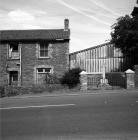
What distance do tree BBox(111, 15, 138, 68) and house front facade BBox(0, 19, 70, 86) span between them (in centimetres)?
507

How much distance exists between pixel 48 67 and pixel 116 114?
1720 centimetres

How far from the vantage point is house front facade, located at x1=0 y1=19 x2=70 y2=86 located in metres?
26.4

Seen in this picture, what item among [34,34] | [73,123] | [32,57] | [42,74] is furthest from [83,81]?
[73,123]

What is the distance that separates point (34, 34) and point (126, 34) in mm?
9866

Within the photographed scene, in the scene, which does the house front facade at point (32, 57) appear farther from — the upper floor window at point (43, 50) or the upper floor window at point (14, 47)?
the upper floor window at point (14, 47)

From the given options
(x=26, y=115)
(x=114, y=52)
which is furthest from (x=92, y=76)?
(x=26, y=115)

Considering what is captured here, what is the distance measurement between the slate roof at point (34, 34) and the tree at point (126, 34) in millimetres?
5067

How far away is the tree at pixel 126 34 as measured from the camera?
78.8ft

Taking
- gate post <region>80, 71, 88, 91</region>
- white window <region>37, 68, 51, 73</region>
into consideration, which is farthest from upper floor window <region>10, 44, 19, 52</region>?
gate post <region>80, 71, 88, 91</region>

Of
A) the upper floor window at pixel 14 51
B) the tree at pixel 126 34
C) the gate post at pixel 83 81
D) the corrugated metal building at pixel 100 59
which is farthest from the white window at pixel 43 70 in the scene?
the tree at pixel 126 34

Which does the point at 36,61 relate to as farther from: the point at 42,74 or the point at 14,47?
the point at 14,47

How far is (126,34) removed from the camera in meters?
24.2

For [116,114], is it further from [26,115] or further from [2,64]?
[2,64]

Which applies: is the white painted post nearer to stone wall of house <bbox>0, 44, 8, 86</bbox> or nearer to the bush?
the bush
